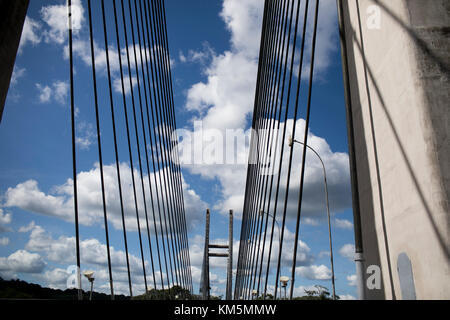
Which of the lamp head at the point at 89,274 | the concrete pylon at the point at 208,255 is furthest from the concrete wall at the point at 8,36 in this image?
the concrete pylon at the point at 208,255

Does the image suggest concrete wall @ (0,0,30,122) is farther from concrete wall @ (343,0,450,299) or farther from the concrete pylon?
the concrete pylon

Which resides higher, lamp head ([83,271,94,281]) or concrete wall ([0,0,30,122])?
concrete wall ([0,0,30,122])

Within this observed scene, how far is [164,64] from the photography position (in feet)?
51.5

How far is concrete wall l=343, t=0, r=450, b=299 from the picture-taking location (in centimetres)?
390

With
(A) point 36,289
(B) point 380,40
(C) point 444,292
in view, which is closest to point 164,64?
(A) point 36,289

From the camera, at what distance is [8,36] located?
3.93 meters

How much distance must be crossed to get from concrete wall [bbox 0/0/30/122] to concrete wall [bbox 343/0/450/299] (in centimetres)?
472

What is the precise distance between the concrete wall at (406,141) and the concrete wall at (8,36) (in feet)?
15.5

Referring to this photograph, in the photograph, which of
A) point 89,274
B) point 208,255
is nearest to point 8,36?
point 89,274

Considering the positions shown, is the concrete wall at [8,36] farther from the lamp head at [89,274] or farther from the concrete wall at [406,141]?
the lamp head at [89,274]

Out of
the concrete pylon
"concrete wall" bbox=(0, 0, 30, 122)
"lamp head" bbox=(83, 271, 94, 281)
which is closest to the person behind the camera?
"concrete wall" bbox=(0, 0, 30, 122)

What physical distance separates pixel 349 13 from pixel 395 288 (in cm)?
455

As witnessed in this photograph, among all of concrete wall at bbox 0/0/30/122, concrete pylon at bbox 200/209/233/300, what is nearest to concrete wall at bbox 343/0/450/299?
concrete wall at bbox 0/0/30/122
